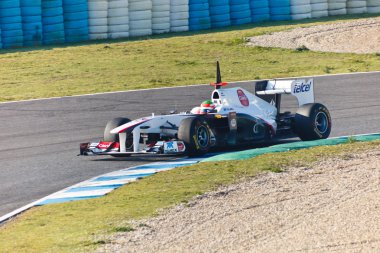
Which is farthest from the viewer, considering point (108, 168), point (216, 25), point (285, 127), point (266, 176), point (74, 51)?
point (216, 25)

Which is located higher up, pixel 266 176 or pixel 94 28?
pixel 94 28

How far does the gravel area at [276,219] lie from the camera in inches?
352

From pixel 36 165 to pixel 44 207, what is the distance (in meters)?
3.29

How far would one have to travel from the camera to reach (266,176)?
1254 centimetres

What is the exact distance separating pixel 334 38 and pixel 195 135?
16.7 meters

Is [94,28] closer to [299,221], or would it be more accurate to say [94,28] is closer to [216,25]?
[216,25]

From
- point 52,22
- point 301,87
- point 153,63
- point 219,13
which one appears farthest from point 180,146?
point 219,13

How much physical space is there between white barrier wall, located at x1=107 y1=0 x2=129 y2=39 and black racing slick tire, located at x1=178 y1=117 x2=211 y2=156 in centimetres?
1463

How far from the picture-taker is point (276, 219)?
9.92m

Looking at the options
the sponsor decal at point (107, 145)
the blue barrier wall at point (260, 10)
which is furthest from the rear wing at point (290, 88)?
the blue barrier wall at point (260, 10)

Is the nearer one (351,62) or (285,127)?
(285,127)

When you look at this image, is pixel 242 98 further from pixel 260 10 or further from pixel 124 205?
pixel 260 10

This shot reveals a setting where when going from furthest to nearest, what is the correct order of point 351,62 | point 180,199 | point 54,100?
1. point 351,62
2. point 54,100
3. point 180,199

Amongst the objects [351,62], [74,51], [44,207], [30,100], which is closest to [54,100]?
[30,100]
